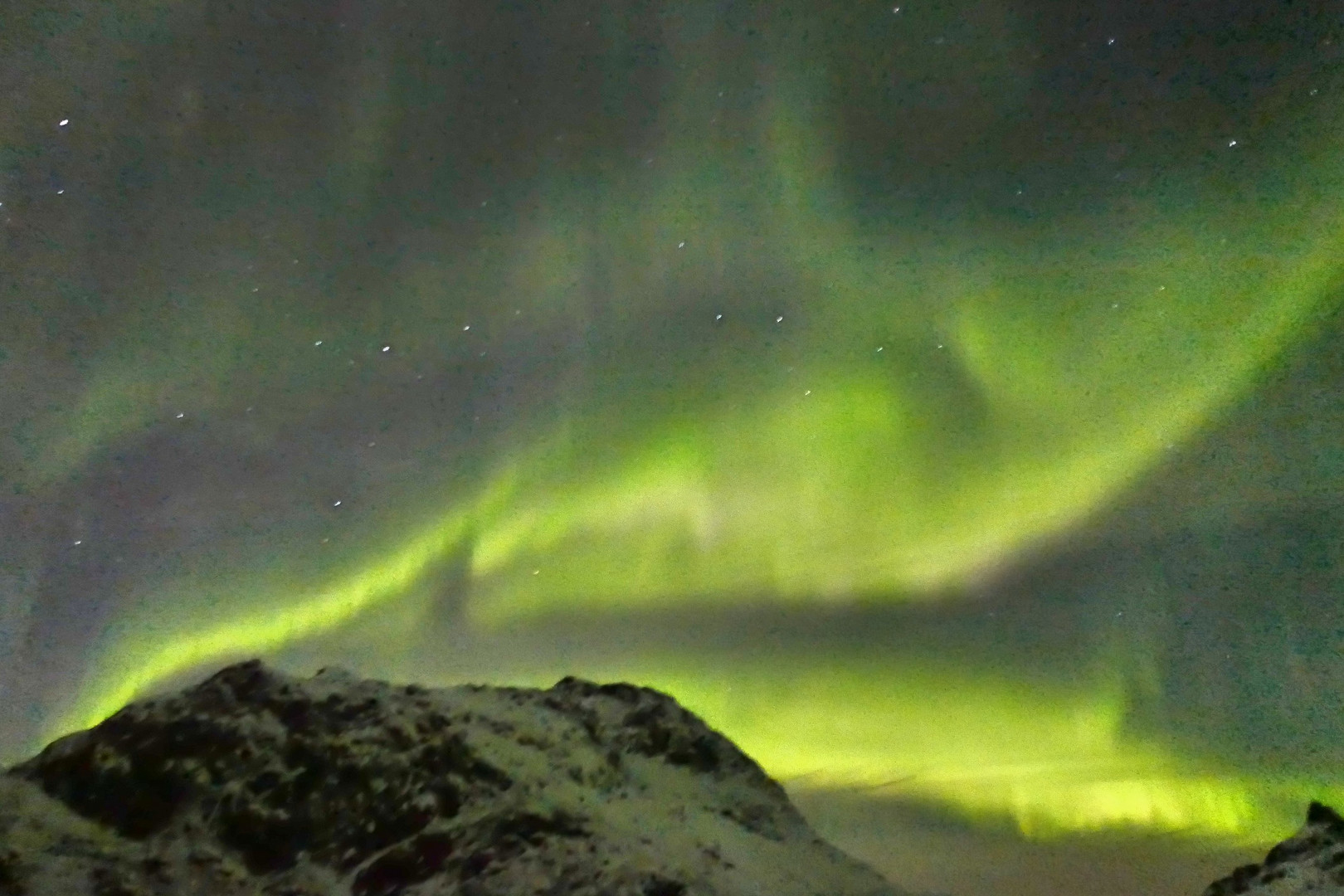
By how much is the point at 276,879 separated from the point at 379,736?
3609mm

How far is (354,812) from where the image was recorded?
19.7 meters

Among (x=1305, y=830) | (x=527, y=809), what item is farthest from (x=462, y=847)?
(x=1305, y=830)

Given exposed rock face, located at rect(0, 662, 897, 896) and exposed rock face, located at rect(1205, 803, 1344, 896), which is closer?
exposed rock face, located at rect(0, 662, 897, 896)

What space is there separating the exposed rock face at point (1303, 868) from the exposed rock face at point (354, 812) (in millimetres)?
8205

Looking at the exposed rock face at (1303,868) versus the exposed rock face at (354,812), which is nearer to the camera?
the exposed rock face at (354,812)

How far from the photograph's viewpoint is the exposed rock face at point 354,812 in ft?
55.5

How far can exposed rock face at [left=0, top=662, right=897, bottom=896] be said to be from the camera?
1692 cm

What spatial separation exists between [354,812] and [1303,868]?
21.8 m

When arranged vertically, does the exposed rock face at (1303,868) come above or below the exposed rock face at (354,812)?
below

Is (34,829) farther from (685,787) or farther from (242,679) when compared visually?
(685,787)

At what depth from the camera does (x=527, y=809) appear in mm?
20531

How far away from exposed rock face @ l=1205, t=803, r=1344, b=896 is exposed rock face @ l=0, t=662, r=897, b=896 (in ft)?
26.9

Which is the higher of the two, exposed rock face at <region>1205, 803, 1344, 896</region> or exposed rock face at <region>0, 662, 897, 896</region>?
exposed rock face at <region>0, 662, 897, 896</region>

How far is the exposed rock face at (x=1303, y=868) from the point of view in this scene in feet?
70.3
